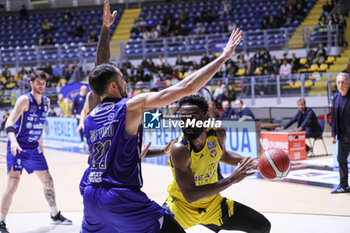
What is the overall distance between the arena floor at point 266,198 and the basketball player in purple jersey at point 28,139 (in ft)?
1.62

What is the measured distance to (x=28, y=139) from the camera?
5.73m

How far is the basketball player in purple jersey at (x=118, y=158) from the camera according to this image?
113 inches

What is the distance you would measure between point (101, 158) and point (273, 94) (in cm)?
1367

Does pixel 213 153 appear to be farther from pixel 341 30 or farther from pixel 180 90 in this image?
pixel 341 30

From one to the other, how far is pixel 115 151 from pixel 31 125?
3.07 m

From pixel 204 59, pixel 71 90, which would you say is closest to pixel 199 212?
pixel 71 90

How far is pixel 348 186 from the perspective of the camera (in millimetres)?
7449

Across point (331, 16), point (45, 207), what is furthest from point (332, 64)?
point (45, 207)

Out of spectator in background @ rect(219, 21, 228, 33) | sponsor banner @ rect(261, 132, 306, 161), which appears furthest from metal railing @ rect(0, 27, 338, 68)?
sponsor banner @ rect(261, 132, 306, 161)

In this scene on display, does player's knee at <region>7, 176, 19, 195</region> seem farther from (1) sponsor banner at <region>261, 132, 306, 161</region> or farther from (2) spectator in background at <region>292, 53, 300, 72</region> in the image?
(2) spectator in background at <region>292, 53, 300, 72</region>

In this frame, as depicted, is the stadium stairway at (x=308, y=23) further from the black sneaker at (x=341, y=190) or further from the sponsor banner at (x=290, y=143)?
the black sneaker at (x=341, y=190)

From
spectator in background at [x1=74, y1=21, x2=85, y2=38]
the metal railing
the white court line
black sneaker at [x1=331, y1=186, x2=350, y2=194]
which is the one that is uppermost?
spectator in background at [x1=74, y1=21, x2=85, y2=38]

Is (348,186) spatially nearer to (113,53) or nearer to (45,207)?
(45,207)

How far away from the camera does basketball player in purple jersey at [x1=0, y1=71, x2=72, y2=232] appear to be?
5.58 m
